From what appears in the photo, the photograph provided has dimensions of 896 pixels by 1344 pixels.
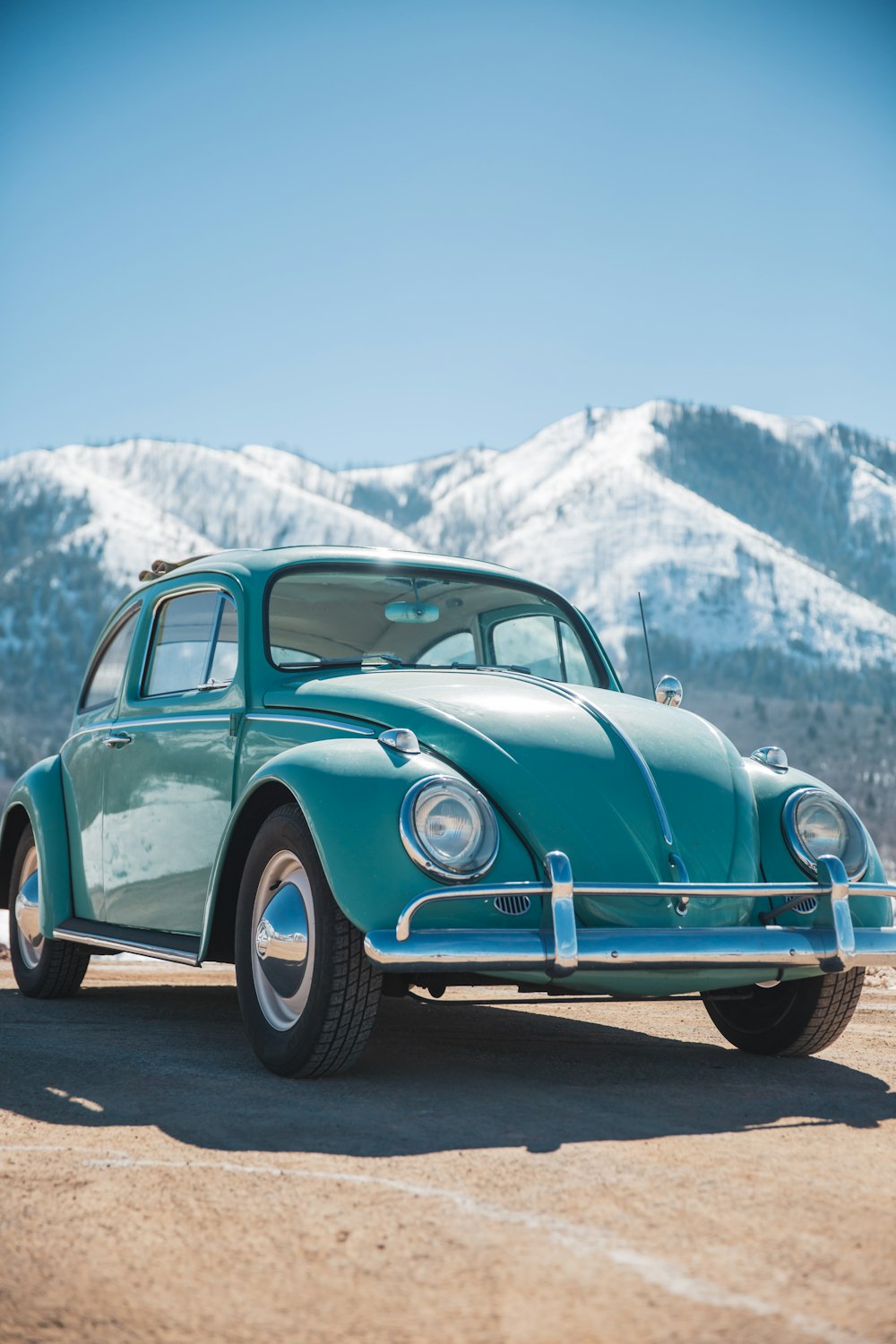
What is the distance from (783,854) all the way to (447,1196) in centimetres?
213

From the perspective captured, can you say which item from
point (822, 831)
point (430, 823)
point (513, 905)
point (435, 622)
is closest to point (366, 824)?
point (430, 823)

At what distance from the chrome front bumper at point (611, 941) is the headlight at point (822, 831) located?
0.74 feet

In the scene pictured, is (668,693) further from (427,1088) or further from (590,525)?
(590,525)

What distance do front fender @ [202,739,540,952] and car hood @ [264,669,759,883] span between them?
134 millimetres

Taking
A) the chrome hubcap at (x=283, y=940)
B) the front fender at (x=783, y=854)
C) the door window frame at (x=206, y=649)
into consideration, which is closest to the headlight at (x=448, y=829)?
the chrome hubcap at (x=283, y=940)

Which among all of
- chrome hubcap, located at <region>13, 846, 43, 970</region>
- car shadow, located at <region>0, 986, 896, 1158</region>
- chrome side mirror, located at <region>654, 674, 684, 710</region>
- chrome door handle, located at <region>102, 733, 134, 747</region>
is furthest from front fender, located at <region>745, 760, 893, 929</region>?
chrome hubcap, located at <region>13, 846, 43, 970</region>

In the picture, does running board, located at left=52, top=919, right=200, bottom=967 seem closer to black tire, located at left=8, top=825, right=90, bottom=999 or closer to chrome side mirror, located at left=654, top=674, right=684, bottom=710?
black tire, located at left=8, top=825, right=90, bottom=999

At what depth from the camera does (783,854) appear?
461 cm

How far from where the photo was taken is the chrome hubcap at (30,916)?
6.66 meters

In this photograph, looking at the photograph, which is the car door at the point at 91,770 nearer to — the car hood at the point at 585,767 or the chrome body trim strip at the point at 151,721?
the chrome body trim strip at the point at 151,721

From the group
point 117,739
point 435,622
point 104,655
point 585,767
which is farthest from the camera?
point 104,655

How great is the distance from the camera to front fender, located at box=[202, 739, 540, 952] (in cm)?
390

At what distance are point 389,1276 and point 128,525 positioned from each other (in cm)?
11587

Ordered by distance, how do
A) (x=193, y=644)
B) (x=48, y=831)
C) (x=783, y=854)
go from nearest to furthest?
(x=783, y=854), (x=193, y=644), (x=48, y=831)
